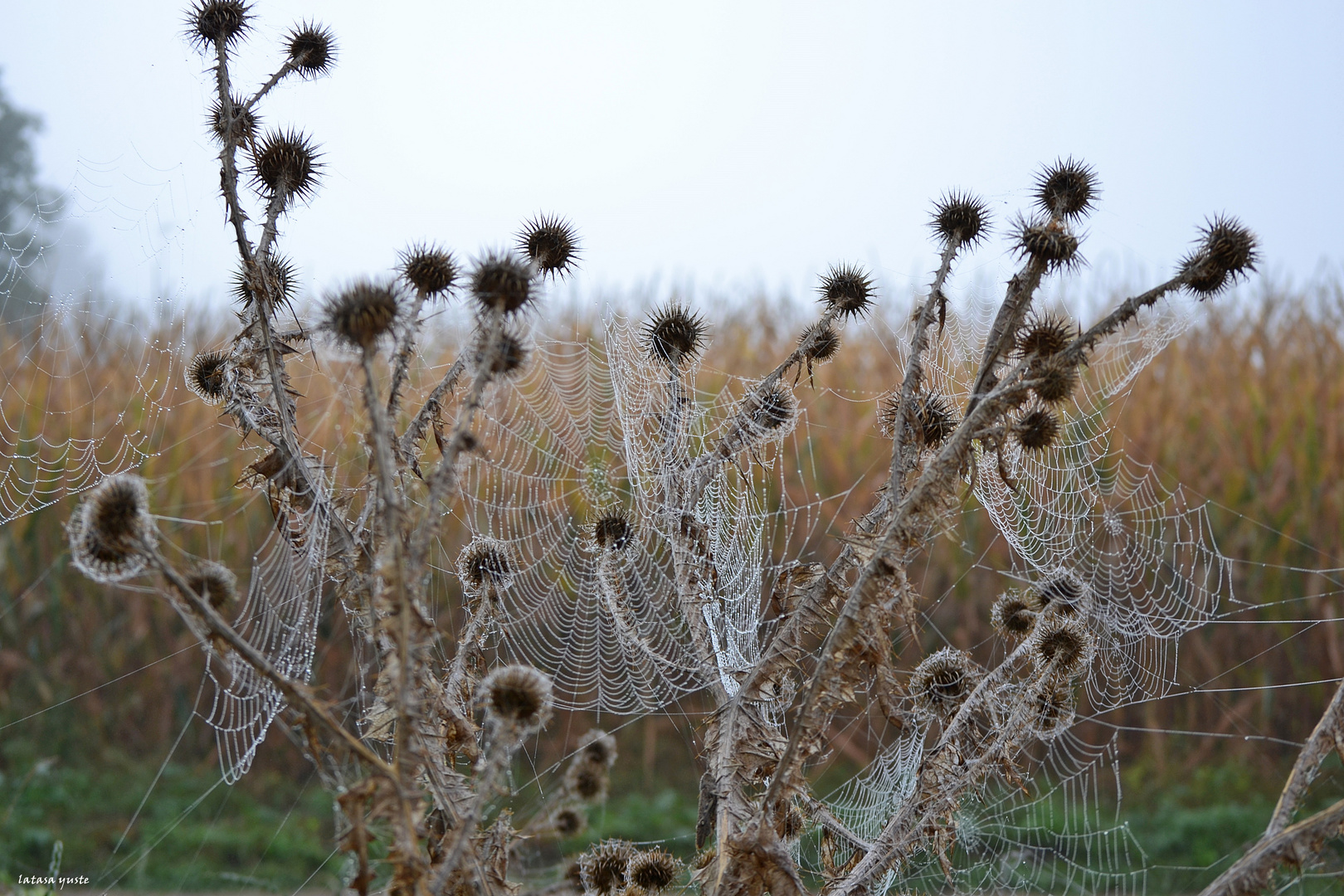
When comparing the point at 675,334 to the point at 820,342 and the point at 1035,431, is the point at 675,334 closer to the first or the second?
the point at 820,342

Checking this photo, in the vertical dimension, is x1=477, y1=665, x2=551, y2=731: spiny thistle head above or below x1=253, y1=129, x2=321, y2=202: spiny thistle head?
below

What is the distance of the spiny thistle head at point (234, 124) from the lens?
2047mm

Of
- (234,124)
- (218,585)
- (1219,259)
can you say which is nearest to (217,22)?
(234,124)

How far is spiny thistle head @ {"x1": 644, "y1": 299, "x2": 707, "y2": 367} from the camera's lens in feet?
8.46

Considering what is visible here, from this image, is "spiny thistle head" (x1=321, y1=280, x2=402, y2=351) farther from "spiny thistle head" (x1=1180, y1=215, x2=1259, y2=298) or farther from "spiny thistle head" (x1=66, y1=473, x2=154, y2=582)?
"spiny thistle head" (x1=1180, y1=215, x2=1259, y2=298)

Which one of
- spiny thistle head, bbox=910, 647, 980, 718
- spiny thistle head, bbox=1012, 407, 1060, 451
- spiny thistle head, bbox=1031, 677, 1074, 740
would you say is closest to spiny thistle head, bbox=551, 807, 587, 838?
spiny thistle head, bbox=910, 647, 980, 718

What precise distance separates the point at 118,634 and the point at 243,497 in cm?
146

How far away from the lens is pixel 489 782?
1.24m

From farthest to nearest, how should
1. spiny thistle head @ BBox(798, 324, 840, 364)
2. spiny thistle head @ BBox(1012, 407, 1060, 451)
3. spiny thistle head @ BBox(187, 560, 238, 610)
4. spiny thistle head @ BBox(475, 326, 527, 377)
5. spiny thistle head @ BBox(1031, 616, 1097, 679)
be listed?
spiny thistle head @ BBox(798, 324, 840, 364) → spiny thistle head @ BBox(1031, 616, 1097, 679) → spiny thistle head @ BBox(1012, 407, 1060, 451) → spiny thistle head @ BBox(187, 560, 238, 610) → spiny thistle head @ BBox(475, 326, 527, 377)

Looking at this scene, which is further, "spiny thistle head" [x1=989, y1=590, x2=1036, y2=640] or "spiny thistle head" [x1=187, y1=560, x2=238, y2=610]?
"spiny thistle head" [x1=989, y1=590, x2=1036, y2=640]

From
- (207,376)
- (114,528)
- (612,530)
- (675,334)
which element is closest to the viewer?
(114,528)

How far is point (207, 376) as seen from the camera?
229 centimetres

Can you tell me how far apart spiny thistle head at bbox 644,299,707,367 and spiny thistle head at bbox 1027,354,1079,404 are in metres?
0.98

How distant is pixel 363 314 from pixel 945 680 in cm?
177
